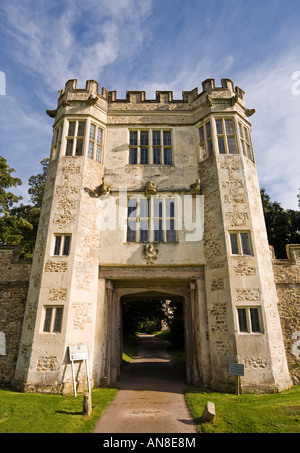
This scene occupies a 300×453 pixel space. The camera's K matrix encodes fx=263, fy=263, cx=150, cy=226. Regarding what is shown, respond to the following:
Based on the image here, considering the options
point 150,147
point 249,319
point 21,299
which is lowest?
point 249,319

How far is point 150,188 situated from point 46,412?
33.5 feet

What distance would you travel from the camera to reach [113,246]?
1308 centimetres

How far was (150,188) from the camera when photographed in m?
13.9

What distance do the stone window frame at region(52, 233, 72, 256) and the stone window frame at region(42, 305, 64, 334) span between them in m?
2.40

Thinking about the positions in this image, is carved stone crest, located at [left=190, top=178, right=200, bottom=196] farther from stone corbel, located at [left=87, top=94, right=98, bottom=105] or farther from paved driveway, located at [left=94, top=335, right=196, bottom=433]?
paved driveway, located at [left=94, top=335, right=196, bottom=433]

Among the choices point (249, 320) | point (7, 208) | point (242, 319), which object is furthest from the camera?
point (7, 208)

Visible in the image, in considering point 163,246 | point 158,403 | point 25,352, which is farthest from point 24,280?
point 158,403

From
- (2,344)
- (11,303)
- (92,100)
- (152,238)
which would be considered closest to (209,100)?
(92,100)

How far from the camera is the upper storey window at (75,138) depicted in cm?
1455

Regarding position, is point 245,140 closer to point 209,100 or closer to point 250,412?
point 209,100

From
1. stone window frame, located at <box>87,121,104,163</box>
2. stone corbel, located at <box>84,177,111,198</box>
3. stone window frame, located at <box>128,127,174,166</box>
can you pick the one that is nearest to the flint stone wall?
stone corbel, located at <box>84,177,111,198</box>

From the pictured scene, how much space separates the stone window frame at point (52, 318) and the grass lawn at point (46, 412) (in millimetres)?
2316

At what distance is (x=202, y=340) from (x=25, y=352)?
7607mm
